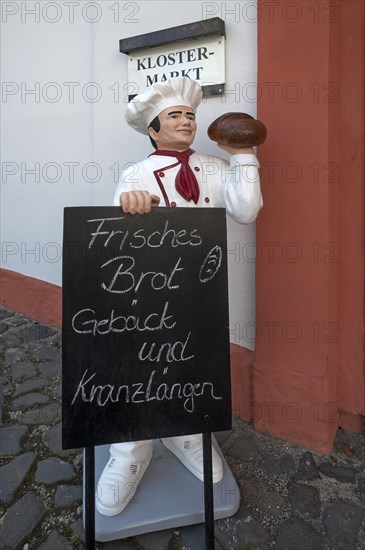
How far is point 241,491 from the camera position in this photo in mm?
1785

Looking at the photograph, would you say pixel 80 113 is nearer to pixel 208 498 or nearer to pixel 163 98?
pixel 163 98

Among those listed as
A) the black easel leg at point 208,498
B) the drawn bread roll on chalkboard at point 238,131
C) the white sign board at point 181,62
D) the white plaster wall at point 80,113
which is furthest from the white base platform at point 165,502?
the white sign board at point 181,62

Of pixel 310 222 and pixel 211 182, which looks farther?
pixel 310 222

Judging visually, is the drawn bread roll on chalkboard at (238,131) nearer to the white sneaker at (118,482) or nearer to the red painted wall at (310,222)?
the red painted wall at (310,222)

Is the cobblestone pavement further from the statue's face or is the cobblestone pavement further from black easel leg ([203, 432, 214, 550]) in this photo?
the statue's face

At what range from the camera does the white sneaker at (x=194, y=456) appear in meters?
1.77

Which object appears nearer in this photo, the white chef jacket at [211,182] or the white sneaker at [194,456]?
the white chef jacket at [211,182]

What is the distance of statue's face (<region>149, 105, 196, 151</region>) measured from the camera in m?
1.65

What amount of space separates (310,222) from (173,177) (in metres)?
0.77

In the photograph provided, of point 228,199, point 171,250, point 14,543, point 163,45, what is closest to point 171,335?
point 171,250

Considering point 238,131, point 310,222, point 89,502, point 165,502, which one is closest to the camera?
point 89,502

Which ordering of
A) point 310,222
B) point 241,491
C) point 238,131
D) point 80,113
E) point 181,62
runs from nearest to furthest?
point 238,131
point 241,491
point 310,222
point 181,62
point 80,113

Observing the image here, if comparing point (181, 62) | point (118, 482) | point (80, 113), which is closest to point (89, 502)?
point (118, 482)

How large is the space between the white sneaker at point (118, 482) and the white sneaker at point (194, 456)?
171 mm
